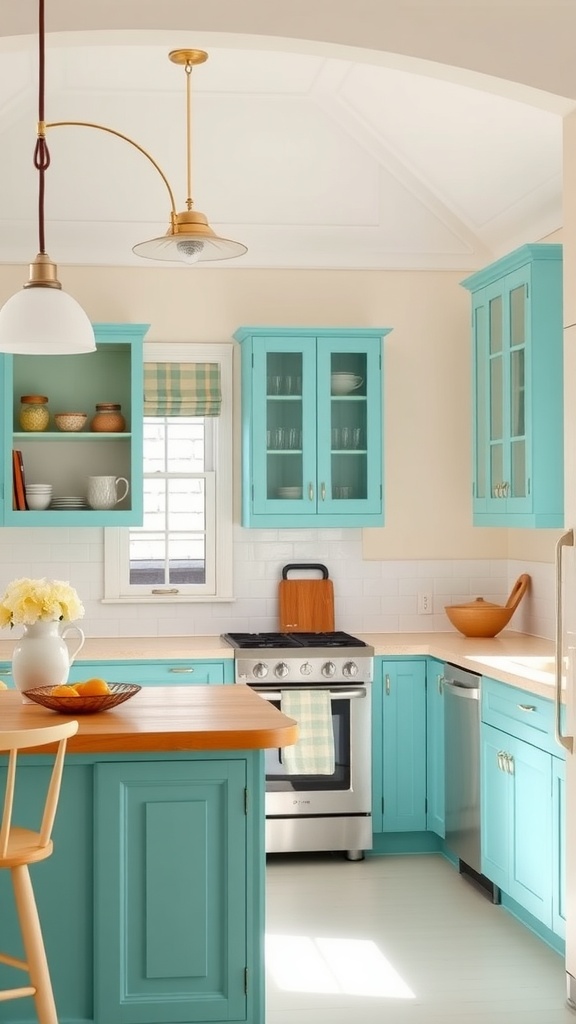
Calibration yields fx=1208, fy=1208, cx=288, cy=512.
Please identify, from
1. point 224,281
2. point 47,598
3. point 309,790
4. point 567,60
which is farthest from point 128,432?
point 567,60

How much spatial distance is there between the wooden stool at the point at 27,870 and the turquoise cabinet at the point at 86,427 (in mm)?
2880

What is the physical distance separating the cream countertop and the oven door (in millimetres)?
282

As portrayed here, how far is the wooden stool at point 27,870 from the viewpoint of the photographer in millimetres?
3045

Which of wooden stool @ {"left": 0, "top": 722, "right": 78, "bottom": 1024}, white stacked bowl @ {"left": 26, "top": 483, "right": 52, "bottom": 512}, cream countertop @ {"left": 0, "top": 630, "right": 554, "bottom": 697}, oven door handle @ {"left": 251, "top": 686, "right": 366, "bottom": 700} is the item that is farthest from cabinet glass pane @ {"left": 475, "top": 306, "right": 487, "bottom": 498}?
wooden stool @ {"left": 0, "top": 722, "right": 78, "bottom": 1024}

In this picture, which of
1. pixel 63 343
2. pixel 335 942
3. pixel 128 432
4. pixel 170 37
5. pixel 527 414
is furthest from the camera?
pixel 128 432

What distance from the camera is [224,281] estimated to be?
6.40 m

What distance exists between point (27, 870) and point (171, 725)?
569mm

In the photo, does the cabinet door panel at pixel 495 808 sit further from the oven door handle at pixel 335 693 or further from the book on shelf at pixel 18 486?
the book on shelf at pixel 18 486

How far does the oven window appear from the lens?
567 cm

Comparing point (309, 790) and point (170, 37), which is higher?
point (170, 37)

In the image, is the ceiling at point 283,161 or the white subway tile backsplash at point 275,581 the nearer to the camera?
the ceiling at point 283,161

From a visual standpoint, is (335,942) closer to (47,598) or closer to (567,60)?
(47,598)

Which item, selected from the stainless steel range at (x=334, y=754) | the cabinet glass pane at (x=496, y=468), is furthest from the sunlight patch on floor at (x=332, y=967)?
the cabinet glass pane at (x=496, y=468)

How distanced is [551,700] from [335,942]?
1.27 meters
